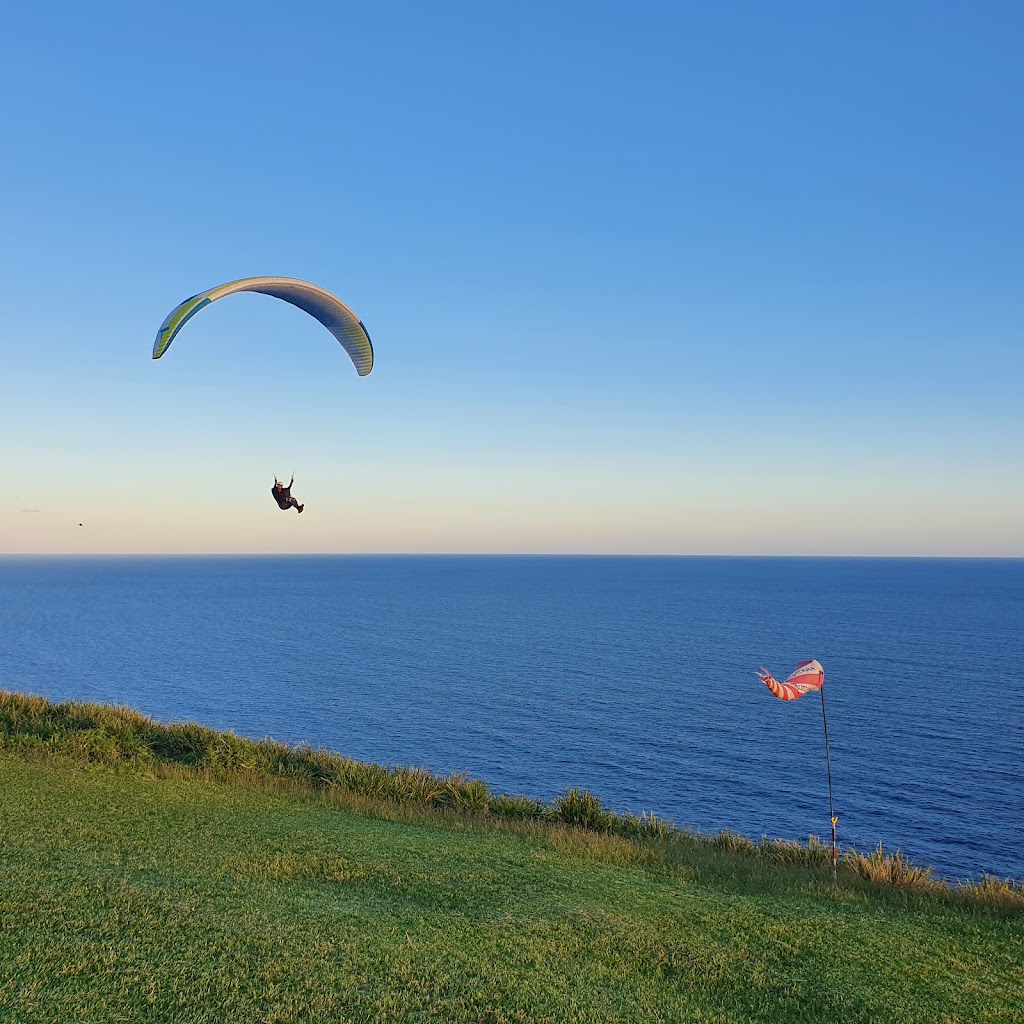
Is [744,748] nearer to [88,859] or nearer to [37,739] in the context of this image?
[37,739]

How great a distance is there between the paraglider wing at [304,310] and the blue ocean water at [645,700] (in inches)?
1066

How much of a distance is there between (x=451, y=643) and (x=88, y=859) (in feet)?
296

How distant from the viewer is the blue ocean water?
40.3 metres

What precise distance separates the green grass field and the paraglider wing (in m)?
9.80

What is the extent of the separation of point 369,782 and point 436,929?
1122 cm

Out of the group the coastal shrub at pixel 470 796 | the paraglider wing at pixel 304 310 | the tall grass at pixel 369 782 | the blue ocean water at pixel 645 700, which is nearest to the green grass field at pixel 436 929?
the tall grass at pixel 369 782

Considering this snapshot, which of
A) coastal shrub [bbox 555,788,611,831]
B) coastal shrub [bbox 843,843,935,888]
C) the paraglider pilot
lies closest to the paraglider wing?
the paraglider pilot

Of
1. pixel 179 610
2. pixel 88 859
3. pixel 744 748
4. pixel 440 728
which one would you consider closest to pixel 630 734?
pixel 744 748

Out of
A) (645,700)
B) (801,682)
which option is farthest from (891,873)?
(645,700)

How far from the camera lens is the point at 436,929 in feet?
32.8

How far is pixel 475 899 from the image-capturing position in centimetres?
1141

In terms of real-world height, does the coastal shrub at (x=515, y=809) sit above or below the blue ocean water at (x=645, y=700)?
above

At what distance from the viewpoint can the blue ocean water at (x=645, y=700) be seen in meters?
40.3

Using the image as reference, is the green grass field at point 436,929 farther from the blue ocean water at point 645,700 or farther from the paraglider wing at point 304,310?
the blue ocean water at point 645,700
